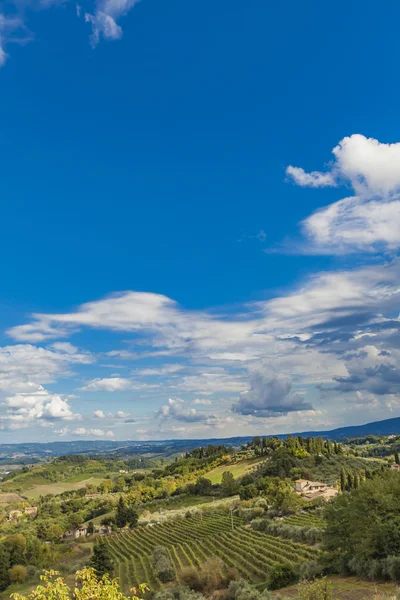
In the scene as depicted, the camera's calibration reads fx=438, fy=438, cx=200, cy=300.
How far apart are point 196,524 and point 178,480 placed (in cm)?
8719

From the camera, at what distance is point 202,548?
7544 cm

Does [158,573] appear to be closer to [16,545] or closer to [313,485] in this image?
[16,545]

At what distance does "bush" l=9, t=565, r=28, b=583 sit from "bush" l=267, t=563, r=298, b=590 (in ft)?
198

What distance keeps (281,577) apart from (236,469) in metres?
141

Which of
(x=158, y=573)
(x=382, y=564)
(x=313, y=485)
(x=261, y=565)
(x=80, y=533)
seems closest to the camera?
(x=382, y=564)

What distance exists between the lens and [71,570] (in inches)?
3014

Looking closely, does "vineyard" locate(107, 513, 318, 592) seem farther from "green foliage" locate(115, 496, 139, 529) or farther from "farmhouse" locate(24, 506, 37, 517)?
"farmhouse" locate(24, 506, 37, 517)

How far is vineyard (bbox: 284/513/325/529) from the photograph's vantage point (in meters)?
74.9

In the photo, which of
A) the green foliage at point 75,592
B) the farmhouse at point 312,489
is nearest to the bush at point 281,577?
the green foliage at point 75,592

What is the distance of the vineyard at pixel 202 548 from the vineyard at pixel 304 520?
22.4 feet

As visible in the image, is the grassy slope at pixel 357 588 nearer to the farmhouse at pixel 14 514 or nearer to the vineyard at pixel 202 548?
the vineyard at pixel 202 548

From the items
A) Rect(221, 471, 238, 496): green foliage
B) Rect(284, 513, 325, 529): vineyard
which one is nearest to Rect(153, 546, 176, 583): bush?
Rect(284, 513, 325, 529): vineyard

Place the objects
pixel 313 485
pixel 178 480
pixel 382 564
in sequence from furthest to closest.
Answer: pixel 178 480, pixel 313 485, pixel 382 564

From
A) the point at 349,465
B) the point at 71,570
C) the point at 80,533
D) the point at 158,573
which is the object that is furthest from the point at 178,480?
the point at 158,573
